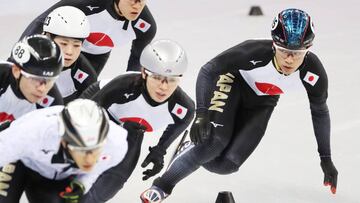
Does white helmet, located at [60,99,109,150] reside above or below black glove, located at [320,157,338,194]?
above

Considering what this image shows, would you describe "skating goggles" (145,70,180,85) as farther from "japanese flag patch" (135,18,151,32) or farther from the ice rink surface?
"japanese flag patch" (135,18,151,32)

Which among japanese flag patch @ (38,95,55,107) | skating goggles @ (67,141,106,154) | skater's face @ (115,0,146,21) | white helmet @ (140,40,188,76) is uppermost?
skating goggles @ (67,141,106,154)

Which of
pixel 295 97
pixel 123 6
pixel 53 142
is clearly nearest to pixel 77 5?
pixel 123 6

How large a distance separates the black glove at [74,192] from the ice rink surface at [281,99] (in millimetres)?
1586

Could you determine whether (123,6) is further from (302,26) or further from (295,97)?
(295,97)

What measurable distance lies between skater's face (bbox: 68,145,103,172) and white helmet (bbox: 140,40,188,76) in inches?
43.0

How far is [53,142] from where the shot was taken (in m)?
3.54

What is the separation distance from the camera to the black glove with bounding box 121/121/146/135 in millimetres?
4520

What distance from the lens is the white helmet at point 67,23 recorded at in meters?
4.86

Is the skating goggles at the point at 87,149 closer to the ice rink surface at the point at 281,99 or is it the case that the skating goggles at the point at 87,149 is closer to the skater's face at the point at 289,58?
the skater's face at the point at 289,58

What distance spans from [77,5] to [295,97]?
102 inches

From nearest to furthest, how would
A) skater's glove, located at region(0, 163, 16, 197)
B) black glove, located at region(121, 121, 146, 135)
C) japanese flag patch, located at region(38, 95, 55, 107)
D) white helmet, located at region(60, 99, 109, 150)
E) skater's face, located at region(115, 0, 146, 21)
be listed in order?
white helmet, located at region(60, 99, 109, 150), skater's glove, located at region(0, 163, 16, 197), japanese flag patch, located at region(38, 95, 55, 107), black glove, located at region(121, 121, 146, 135), skater's face, located at region(115, 0, 146, 21)

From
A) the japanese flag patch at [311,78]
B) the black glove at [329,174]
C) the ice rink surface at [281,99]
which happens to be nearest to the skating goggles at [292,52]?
the japanese flag patch at [311,78]

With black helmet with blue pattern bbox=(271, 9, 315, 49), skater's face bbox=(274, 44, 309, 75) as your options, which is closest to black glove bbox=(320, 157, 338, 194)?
skater's face bbox=(274, 44, 309, 75)
